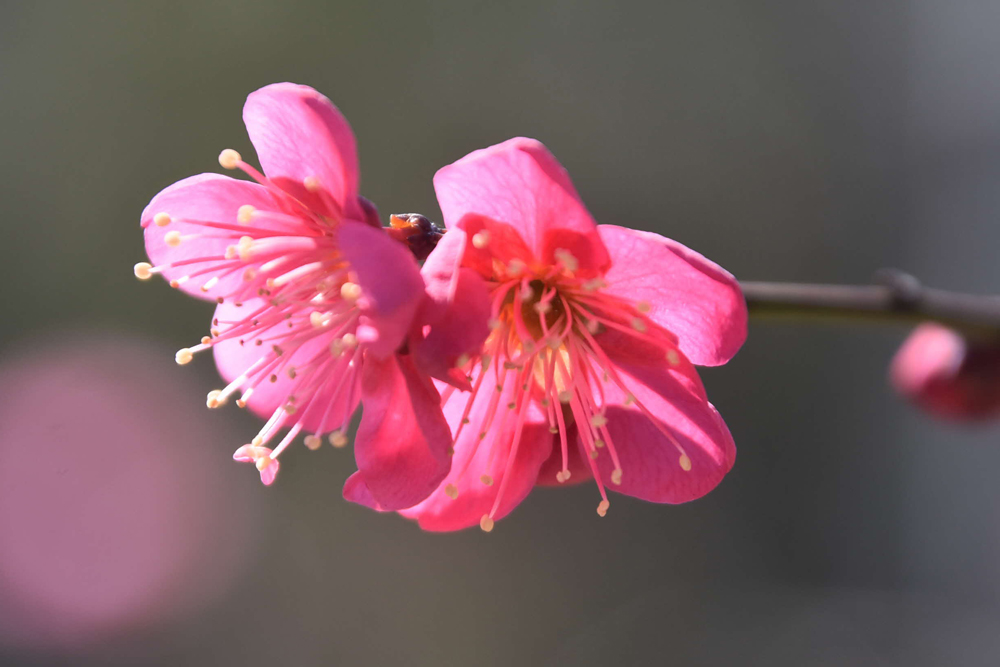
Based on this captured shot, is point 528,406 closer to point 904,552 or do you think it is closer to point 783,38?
point 904,552

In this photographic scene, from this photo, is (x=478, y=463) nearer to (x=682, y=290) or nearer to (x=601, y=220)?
(x=682, y=290)

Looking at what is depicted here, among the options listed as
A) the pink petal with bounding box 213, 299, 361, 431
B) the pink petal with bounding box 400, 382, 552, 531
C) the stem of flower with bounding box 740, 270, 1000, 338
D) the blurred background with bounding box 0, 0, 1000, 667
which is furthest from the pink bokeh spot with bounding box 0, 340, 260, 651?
the stem of flower with bounding box 740, 270, 1000, 338

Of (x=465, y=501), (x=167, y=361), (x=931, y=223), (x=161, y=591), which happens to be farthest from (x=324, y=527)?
(x=931, y=223)

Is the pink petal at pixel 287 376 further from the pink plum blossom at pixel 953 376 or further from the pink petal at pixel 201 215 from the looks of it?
the pink plum blossom at pixel 953 376

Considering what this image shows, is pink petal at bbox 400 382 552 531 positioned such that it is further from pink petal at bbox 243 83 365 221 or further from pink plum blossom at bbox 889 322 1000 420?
pink plum blossom at bbox 889 322 1000 420

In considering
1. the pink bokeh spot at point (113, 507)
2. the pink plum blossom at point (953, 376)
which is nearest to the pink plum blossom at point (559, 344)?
the pink plum blossom at point (953, 376)

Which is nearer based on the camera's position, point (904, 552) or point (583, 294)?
point (583, 294)
